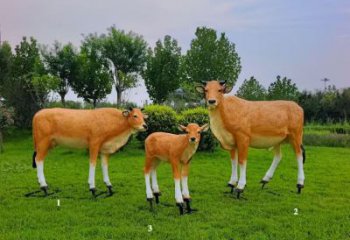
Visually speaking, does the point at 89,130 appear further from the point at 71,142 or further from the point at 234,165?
the point at 234,165

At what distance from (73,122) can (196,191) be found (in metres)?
2.99

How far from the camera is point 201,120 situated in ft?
50.4

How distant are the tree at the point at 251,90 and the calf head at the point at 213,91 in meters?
25.1

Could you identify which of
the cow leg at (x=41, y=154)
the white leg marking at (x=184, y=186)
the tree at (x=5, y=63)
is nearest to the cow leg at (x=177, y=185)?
the white leg marking at (x=184, y=186)

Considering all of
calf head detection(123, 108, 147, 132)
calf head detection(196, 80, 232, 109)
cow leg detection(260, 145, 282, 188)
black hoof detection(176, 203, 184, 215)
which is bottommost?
black hoof detection(176, 203, 184, 215)

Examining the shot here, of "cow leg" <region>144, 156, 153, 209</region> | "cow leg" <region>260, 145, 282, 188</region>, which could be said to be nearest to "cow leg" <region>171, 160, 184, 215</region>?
"cow leg" <region>144, 156, 153, 209</region>

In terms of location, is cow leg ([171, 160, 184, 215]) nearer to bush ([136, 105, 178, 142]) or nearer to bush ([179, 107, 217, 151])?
bush ([179, 107, 217, 151])

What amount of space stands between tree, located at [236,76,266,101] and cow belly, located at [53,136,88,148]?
25087 millimetres

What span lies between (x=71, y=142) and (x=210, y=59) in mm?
24665

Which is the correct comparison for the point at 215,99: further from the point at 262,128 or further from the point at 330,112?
the point at 330,112

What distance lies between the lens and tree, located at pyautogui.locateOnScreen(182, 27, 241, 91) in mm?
33250

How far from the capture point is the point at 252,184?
422 inches

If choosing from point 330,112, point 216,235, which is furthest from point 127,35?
point 216,235

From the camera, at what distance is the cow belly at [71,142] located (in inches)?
368
